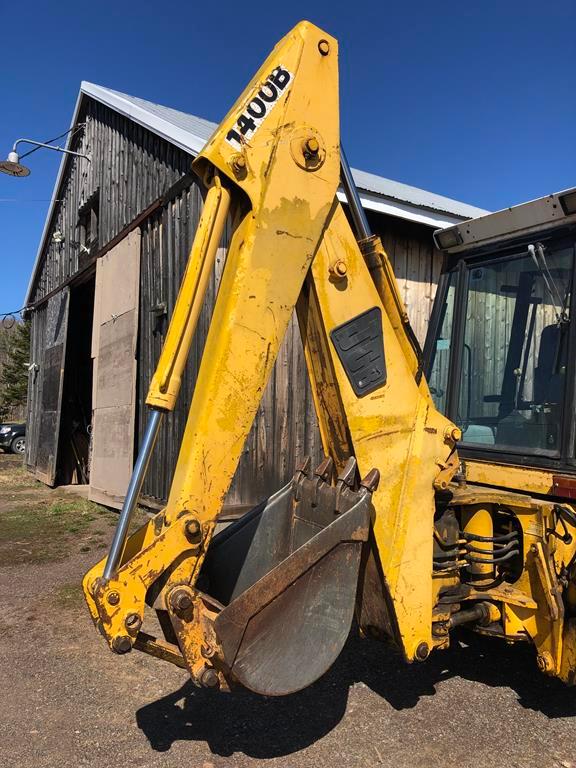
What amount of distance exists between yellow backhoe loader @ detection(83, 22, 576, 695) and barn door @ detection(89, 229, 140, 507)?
19.9ft

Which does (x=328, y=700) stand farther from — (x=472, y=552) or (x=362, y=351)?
(x=362, y=351)

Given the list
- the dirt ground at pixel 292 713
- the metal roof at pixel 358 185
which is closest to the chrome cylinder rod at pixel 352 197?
the dirt ground at pixel 292 713

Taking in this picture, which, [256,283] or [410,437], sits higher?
[256,283]

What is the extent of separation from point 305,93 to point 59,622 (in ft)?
13.9

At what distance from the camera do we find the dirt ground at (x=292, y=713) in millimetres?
2893

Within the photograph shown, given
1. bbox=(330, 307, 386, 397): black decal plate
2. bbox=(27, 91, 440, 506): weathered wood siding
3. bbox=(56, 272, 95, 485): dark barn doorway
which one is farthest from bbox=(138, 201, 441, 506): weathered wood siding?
bbox=(56, 272, 95, 485): dark barn doorway

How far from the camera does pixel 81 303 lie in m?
13.1

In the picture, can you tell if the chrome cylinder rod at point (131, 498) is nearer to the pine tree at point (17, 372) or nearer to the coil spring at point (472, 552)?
the coil spring at point (472, 552)

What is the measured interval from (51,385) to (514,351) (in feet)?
37.5

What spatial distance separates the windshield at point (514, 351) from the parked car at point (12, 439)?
19.0m

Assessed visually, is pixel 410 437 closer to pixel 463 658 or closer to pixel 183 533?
pixel 183 533

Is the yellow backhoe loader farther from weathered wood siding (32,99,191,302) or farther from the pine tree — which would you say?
the pine tree

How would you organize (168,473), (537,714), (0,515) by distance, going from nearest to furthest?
(537,714)
(168,473)
(0,515)

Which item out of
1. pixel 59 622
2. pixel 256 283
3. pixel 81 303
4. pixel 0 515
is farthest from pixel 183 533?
pixel 81 303
